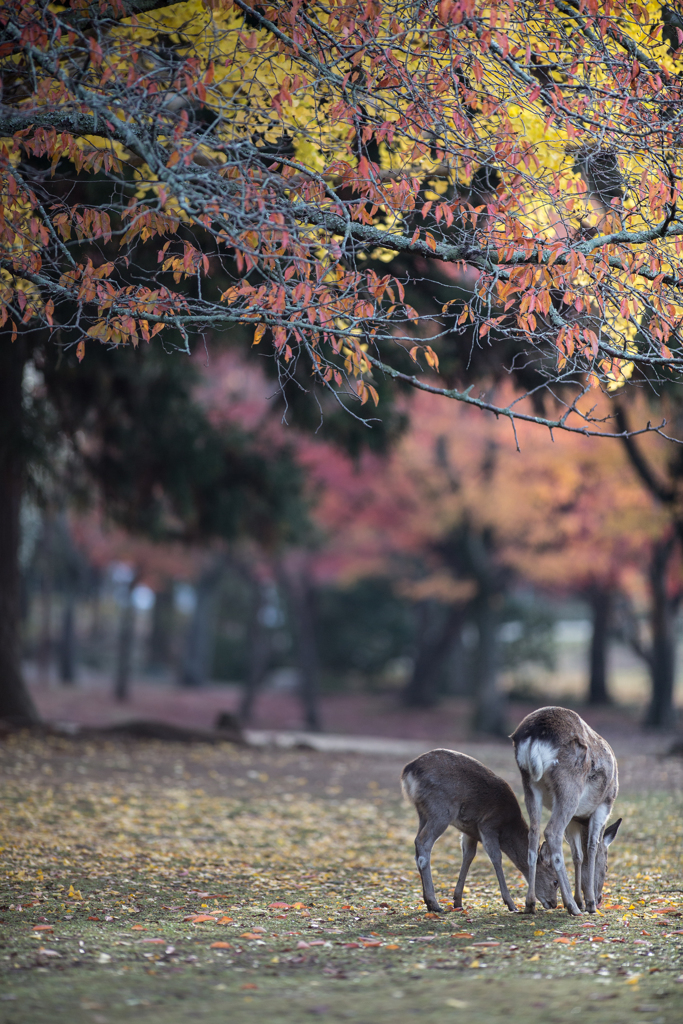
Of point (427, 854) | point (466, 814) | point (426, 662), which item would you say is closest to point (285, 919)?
point (427, 854)

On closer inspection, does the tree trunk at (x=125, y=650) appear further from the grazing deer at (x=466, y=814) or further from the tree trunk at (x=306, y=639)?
the grazing deer at (x=466, y=814)

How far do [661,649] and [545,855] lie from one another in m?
16.6

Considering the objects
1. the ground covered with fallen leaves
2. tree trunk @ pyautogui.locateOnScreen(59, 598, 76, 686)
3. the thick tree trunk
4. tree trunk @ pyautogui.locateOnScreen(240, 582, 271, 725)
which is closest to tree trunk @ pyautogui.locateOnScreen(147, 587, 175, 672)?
tree trunk @ pyautogui.locateOnScreen(59, 598, 76, 686)

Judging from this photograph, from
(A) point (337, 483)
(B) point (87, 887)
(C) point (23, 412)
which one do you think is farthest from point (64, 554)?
(B) point (87, 887)

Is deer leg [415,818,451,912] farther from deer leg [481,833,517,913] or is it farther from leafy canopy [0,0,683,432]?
leafy canopy [0,0,683,432]

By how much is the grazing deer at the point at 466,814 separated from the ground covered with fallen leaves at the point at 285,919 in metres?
0.25

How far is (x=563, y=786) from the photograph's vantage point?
5.64 metres

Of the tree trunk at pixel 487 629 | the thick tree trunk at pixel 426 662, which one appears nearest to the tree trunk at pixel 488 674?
the tree trunk at pixel 487 629

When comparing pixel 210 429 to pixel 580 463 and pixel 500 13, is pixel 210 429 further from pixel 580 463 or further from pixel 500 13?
pixel 500 13

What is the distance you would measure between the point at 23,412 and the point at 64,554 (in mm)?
17422

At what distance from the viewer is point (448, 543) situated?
78.2 ft

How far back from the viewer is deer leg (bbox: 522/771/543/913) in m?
5.64

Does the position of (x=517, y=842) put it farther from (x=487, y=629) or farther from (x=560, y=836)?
(x=487, y=629)

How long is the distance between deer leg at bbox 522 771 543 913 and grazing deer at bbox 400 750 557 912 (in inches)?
5.6
